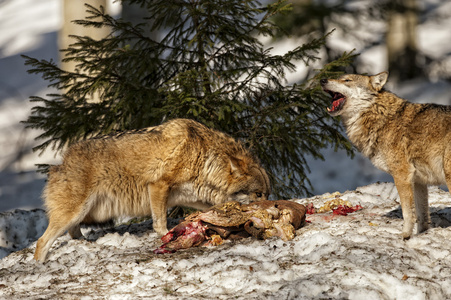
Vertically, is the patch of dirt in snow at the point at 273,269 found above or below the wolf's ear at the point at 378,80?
below

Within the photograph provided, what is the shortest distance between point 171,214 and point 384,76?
4.53m

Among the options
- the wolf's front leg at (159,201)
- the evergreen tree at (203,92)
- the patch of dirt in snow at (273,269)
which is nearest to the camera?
the patch of dirt in snow at (273,269)

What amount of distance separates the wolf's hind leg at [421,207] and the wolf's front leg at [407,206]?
0.41 meters

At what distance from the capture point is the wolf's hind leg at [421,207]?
18.3 ft

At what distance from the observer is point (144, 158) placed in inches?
249

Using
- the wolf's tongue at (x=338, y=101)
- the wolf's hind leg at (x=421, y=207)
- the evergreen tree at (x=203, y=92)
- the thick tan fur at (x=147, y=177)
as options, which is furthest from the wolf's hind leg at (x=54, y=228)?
the wolf's hind leg at (x=421, y=207)

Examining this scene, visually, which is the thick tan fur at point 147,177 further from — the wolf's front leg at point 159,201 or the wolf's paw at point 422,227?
the wolf's paw at point 422,227

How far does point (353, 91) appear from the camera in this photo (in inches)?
225

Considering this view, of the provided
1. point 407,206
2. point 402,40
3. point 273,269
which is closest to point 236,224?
point 273,269

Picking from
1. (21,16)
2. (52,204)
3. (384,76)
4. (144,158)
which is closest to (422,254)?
(384,76)

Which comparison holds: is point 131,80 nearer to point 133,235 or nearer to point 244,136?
point 244,136

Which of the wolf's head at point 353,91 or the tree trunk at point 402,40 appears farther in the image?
the tree trunk at point 402,40

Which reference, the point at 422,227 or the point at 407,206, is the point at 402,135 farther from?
the point at 422,227

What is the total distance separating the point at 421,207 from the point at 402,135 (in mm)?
901
